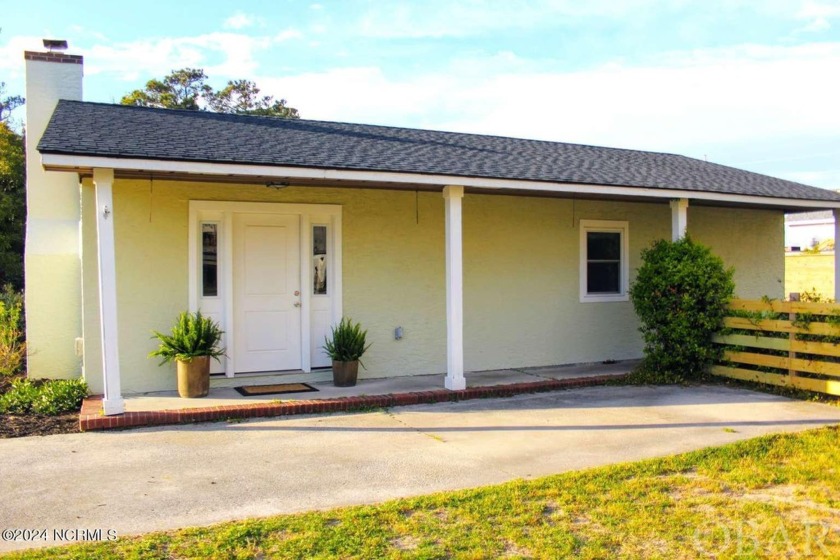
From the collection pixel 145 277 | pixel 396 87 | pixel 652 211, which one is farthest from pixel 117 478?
pixel 396 87

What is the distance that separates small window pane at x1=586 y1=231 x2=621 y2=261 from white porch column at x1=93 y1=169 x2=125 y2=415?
7.24 metres

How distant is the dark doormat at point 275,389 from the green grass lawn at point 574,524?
13.0 ft

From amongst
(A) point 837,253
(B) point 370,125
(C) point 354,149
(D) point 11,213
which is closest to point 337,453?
(C) point 354,149

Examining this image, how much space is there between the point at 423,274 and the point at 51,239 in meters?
5.11

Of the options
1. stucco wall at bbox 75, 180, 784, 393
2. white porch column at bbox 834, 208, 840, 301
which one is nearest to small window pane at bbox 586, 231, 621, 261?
stucco wall at bbox 75, 180, 784, 393

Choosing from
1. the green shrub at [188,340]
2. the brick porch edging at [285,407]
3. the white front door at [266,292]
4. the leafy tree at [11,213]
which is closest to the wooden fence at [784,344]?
the brick porch edging at [285,407]

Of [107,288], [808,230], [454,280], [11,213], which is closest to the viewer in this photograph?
[107,288]

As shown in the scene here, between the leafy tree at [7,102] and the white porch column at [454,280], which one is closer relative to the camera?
the white porch column at [454,280]

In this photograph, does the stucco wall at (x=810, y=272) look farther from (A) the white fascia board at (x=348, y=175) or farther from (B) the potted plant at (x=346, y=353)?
(B) the potted plant at (x=346, y=353)

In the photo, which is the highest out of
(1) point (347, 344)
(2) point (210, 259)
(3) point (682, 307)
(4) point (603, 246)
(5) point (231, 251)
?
(4) point (603, 246)

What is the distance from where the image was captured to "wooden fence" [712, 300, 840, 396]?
8312 millimetres

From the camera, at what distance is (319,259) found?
30.9ft

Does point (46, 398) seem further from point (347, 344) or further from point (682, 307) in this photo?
point (682, 307)

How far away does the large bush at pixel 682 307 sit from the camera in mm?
9336
